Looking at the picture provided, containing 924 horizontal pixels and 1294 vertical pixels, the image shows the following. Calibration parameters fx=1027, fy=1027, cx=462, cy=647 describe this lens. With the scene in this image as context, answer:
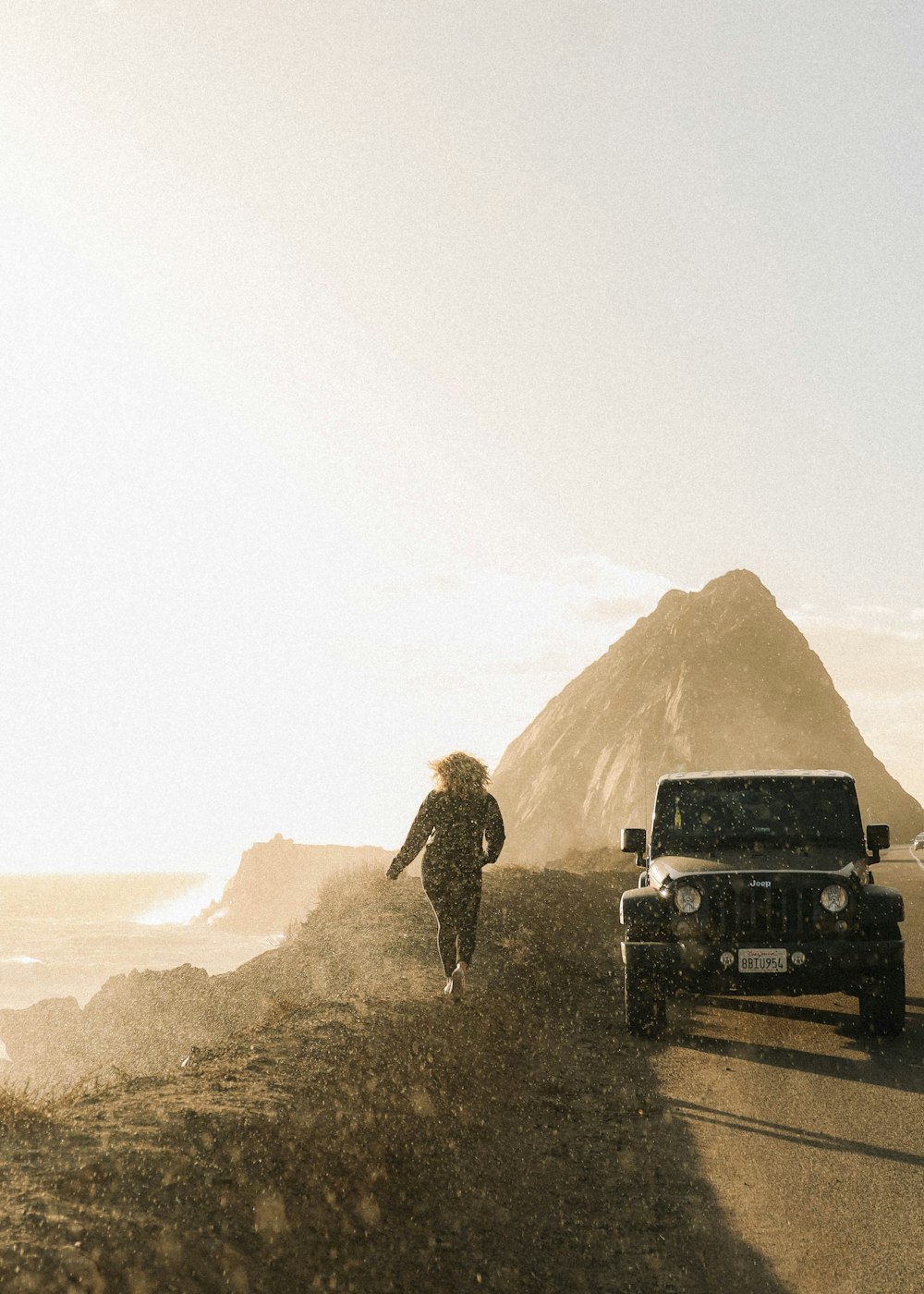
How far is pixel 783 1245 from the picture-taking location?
4539 mm

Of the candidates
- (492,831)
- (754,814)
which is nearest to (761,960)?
(754,814)

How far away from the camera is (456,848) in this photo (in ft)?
29.0

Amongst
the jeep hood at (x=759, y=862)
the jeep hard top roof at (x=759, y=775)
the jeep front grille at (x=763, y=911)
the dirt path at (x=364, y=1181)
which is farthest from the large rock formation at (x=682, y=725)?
the dirt path at (x=364, y=1181)

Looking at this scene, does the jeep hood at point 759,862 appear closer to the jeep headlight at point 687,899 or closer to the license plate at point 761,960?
the jeep headlight at point 687,899

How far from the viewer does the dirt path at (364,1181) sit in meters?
3.97

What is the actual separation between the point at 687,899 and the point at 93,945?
66770 mm

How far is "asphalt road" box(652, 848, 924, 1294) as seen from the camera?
448cm

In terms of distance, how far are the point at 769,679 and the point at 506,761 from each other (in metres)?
24.5

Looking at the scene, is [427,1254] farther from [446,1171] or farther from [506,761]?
[506,761]

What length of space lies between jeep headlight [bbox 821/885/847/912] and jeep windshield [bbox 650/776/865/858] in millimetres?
995

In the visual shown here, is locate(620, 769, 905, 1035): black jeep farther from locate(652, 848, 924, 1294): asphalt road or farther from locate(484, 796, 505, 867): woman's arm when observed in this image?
locate(484, 796, 505, 867): woman's arm

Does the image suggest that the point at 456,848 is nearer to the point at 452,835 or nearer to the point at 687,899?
the point at 452,835

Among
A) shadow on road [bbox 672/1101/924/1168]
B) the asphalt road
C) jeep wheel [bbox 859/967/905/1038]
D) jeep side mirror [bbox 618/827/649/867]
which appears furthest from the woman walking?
jeep wheel [bbox 859/967/905/1038]

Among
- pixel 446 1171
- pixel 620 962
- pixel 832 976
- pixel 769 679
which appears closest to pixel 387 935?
pixel 620 962
